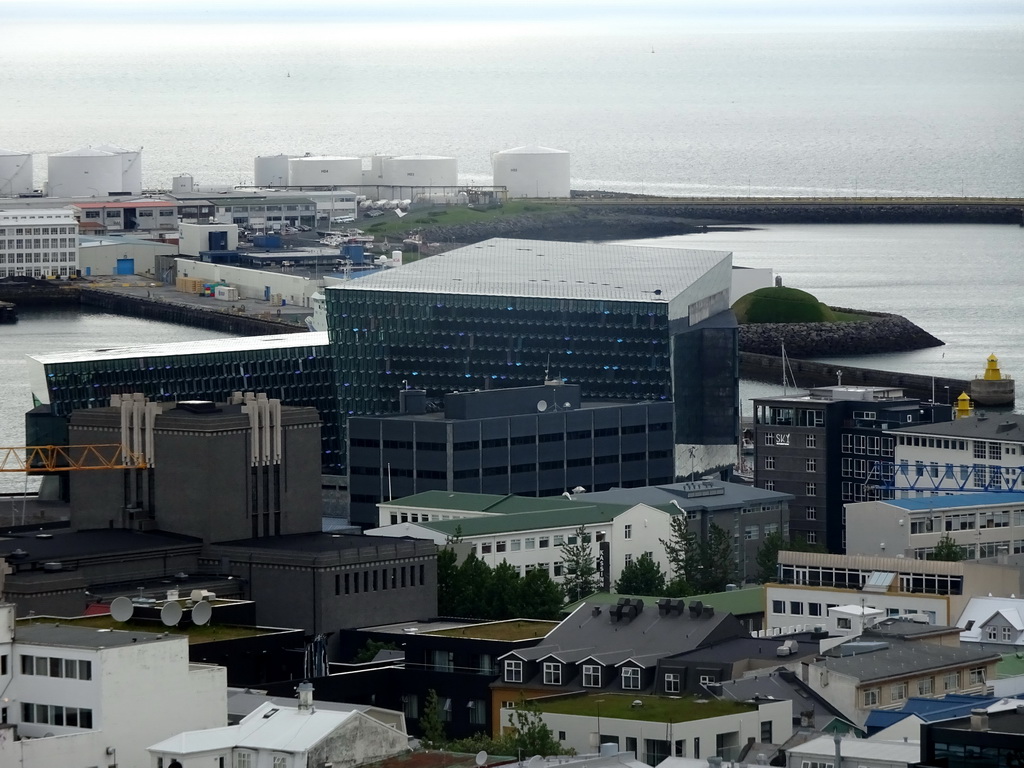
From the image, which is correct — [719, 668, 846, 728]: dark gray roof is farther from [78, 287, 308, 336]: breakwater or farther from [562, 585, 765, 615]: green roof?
[78, 287, 308, 336]: breakwater

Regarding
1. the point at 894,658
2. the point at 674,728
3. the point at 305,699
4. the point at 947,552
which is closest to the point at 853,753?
the point at 674,728

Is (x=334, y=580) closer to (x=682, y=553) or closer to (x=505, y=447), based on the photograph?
(x=682, y=553)

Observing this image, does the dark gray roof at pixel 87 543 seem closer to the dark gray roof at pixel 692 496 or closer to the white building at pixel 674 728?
the dark gray roof at pixel 692 496

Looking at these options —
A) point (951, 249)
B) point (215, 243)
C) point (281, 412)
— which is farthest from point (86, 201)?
point (281, 412)

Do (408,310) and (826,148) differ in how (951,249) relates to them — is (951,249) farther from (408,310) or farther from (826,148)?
(826,148)

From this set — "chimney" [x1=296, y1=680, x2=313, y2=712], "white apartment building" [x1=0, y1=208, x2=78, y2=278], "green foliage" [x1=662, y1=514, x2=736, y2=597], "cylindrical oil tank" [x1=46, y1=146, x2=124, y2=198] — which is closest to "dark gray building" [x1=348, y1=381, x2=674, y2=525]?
"green foliage" [x1=662, y1=514, x2=736, y2=597]

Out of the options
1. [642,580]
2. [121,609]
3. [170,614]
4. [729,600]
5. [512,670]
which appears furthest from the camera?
[642,580]

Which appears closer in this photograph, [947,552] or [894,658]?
[894,658]
